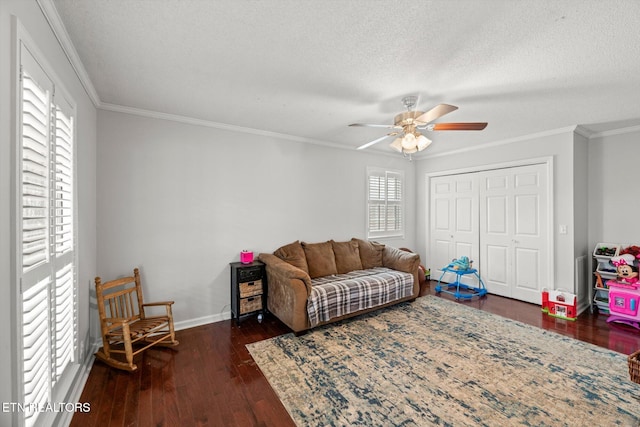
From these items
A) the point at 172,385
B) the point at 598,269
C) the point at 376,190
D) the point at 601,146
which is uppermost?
the point at 601,146

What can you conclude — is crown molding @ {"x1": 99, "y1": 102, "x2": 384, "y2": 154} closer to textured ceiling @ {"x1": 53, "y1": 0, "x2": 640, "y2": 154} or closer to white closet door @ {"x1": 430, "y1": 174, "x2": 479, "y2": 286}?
textured ceiling @ {"x1": 53, "y1": 0, "x2": 640, "y2": 154}

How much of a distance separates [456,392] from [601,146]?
416cm

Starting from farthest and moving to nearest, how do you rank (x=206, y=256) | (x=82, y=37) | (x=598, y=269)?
(x=598, y=269) < (x=206, y=256) < (x=82, y=37)

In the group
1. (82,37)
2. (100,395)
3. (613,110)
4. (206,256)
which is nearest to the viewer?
(82,37)

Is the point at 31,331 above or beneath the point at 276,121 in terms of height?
beneath

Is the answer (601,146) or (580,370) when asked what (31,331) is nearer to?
(580,370)

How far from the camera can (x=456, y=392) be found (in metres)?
2.07

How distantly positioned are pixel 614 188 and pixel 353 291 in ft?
12.8

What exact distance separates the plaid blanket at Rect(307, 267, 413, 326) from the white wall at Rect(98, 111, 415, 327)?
940 mm

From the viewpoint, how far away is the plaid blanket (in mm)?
3113

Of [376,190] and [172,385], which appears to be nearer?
[172,385]

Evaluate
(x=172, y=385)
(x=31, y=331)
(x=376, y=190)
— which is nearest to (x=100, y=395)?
(x=172, y=385)

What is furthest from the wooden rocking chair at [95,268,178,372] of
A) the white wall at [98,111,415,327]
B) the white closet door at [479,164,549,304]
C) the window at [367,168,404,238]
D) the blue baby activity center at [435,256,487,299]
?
the white closet door at [479,164,549,304]

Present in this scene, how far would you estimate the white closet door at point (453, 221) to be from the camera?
473cm
